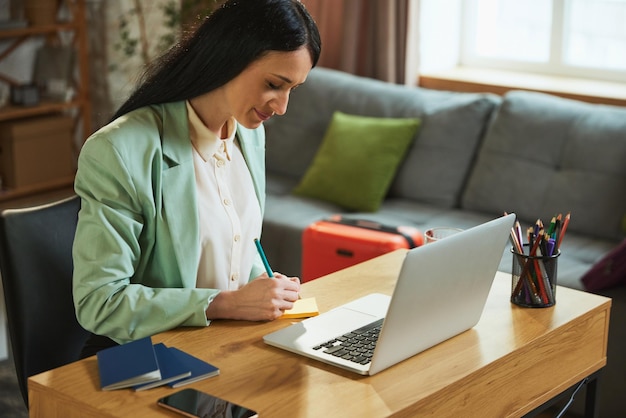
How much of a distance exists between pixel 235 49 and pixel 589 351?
2.98ft

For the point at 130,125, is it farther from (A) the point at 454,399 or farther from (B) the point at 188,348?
(A) the point at 454,399

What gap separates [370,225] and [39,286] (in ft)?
5.67

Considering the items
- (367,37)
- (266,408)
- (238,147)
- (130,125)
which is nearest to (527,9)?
(367,37)

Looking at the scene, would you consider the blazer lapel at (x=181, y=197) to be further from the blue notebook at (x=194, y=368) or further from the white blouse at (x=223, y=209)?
the blue notebook at (x=194, y=368)

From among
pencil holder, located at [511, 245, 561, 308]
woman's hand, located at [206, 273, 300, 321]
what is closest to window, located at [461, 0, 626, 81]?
pencil holder, located at [511, 245, 561, 308]

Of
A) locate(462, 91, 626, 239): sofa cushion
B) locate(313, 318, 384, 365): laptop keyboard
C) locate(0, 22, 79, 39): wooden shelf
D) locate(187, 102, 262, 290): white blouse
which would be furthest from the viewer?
locate(0, 22, 79, 39): wooden shelf

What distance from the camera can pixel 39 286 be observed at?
6.55 feet

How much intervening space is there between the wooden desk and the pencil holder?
26 mm

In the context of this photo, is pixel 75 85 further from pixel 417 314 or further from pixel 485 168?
pixel 417 314

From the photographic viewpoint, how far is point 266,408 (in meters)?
1.51

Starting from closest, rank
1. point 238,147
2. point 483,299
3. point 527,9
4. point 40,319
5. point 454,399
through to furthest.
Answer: point 454,399 < point 483,299 < point 40,319 < point 238,147 < point 527,9

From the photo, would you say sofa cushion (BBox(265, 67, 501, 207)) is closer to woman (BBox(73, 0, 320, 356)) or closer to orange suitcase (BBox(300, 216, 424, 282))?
orange suitcase (BBox(300, 216, 424, 282))

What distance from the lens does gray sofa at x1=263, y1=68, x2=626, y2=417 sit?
140 inches

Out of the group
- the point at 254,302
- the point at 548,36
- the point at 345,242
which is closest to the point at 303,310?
the point at 254,302
